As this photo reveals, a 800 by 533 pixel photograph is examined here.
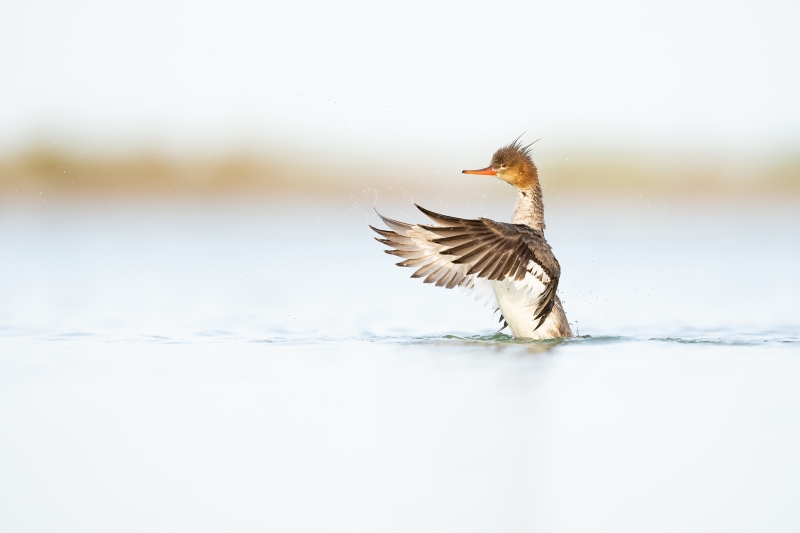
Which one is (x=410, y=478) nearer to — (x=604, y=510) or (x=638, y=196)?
(x=604, y=510)

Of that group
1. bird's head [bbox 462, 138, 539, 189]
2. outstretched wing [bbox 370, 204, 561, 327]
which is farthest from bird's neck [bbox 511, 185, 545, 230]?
outstretched wing [bbox 370, 204, 561, 327]

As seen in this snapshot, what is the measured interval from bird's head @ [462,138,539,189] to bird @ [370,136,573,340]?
2.52 feet

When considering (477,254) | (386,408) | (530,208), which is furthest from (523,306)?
(386,408)

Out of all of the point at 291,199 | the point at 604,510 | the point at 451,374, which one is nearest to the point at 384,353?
the point at 451,374

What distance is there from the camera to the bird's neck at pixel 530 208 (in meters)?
9.58

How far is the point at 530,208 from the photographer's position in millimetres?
9664

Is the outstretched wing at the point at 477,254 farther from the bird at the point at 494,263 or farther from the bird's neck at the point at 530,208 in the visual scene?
the bird's neck at the point at 530,208

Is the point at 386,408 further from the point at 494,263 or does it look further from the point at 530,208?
the point at 530,208

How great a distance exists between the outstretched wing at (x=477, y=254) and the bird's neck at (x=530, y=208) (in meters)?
0.77

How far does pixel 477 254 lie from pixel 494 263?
0.19 m

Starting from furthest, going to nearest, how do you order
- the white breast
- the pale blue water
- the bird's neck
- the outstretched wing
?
the bird's neck
the white breast
the outstretched wing
the pale blue water

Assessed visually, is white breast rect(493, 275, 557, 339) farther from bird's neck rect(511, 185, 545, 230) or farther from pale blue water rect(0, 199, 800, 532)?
bird's neck rect(511, 185, 545, 230)

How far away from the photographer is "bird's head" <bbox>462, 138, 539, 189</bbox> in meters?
9.64

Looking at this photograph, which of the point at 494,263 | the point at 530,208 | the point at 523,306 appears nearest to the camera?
the point at 494,263
